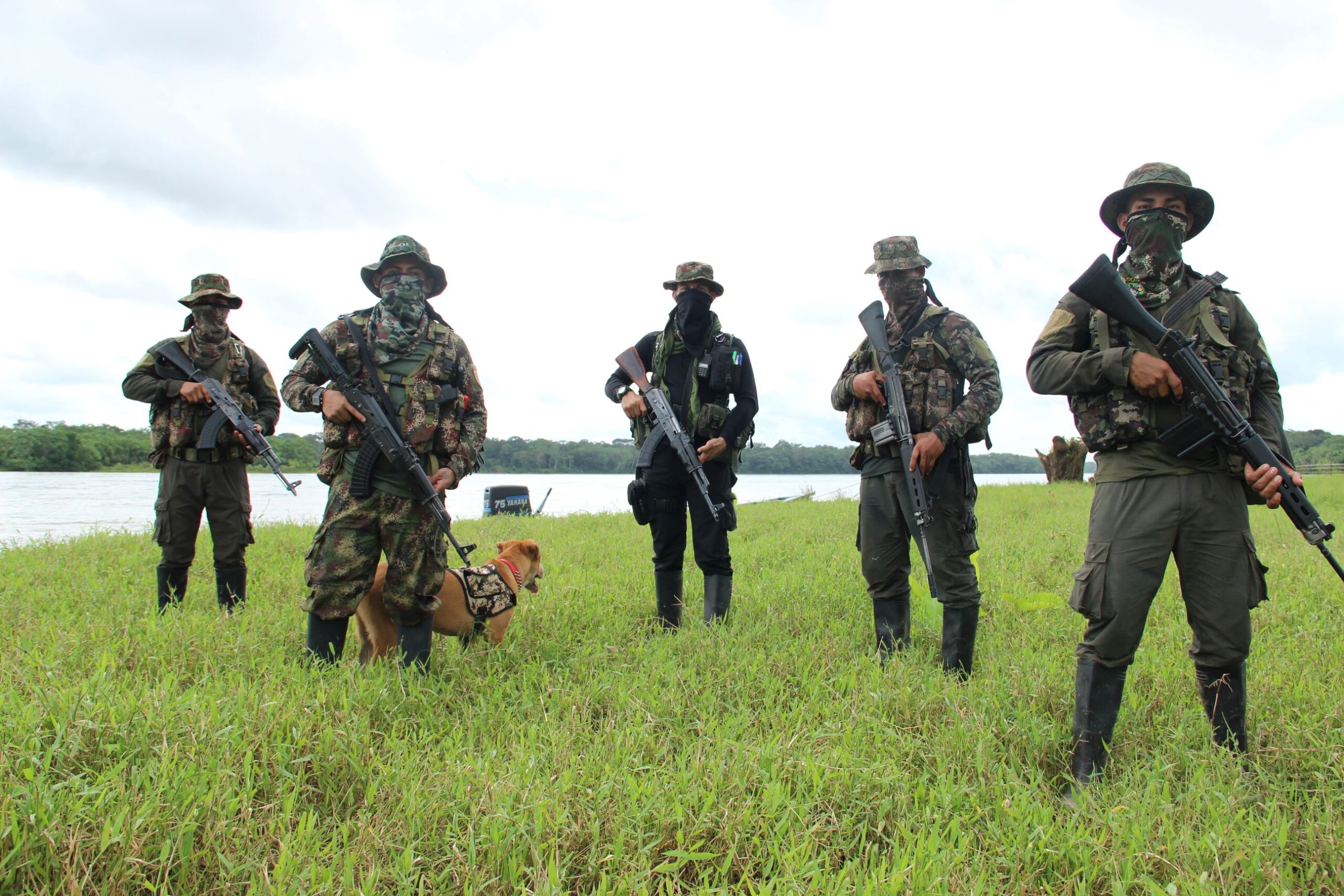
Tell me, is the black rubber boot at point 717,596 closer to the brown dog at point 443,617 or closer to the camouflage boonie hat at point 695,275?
the brown dog at point 443,617

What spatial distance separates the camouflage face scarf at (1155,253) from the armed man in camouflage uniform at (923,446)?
100 cm

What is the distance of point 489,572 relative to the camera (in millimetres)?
4312

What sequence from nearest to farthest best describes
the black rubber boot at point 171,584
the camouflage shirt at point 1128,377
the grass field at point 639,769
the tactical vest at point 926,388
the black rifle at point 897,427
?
the grass field at point 639,769 < the camouflage shirt at point 1128,377 < the black rifle at point 897,427 < the tactical vest at point 926,388 < the black rubber boot at point 171,584

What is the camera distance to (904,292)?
4.14 meters

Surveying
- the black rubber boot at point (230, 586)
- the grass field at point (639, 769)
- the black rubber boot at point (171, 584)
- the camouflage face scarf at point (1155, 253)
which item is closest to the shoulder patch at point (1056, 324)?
the camouflage face scarf at point (1155, 253)

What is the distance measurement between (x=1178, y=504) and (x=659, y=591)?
305 cm

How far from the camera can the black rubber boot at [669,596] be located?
4.94 meters

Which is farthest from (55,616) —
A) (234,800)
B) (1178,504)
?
(1178,504)

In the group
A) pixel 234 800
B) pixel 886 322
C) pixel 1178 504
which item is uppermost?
pixel 886 322

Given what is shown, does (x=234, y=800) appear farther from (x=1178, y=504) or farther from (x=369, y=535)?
(x=1178, y=504)

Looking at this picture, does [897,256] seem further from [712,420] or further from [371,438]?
[371,438]

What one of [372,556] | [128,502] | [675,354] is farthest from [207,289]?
[128,502]

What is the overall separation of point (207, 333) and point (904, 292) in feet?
15.1

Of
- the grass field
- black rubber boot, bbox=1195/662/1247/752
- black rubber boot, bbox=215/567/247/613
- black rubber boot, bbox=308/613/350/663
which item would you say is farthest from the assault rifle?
black rubber boot, bbox=215/567/247/613
